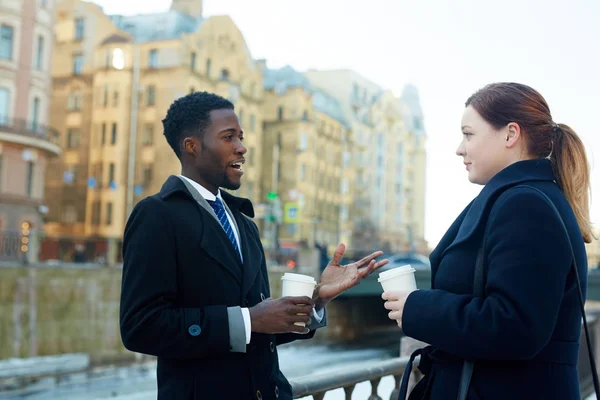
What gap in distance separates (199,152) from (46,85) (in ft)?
116

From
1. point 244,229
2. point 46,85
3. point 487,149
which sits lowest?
point 244,229

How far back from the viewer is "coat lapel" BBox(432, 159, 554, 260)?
235cm

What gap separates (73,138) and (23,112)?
12.6 metres

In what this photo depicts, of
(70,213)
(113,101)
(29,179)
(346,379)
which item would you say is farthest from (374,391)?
(70,213)

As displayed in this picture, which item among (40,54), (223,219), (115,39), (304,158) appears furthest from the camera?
(304,158)

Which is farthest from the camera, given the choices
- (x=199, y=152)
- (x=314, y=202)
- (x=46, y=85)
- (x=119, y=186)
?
(x=314, y=202)

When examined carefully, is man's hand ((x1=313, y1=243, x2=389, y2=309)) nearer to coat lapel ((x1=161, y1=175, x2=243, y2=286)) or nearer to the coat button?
coat lapel ((x1=161, y1=175, x2=243, y2=286))

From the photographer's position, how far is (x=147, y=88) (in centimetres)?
4628

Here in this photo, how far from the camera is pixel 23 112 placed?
3469 centimetres

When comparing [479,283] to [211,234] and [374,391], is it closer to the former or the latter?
[211,234]

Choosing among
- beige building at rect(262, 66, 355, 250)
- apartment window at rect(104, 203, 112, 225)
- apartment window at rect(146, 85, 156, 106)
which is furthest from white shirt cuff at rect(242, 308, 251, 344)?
beige building at rect(262, 66, 355, 250)

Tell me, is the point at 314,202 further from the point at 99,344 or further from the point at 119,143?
the point at 99,344

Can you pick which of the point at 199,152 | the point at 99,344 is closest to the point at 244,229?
the point at 199,152

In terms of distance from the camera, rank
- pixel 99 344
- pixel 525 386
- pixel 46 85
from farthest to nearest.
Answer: pixel 46 85, pixel 99 344, pixel 525 386
